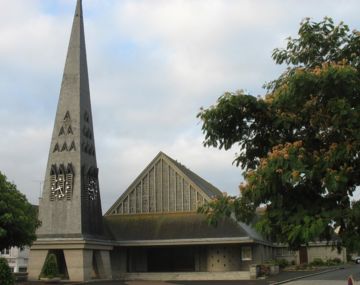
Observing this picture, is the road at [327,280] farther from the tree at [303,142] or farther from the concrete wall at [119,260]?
the tree at [303,142]

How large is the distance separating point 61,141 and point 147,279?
13.0 metres

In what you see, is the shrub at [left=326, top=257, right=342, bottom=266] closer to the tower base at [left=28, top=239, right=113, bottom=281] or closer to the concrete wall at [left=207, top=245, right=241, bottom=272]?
the concrete wall at [left=207, top=245, right=241, bottom=272]

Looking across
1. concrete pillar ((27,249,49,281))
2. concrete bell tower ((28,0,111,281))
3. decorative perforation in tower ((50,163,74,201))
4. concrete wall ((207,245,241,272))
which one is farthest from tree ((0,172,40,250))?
concrete wall ((207,245,241,272))

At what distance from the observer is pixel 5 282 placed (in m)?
21.0

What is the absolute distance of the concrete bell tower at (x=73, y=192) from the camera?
122 ft

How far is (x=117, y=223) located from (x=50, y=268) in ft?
38.1

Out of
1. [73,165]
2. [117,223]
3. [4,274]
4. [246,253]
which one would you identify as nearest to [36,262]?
[73,165]

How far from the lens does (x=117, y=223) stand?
4694 cm

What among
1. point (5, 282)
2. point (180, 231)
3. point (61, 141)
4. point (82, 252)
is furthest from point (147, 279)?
point (5, 282)

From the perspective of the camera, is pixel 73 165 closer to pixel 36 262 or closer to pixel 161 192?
pixel 36 262

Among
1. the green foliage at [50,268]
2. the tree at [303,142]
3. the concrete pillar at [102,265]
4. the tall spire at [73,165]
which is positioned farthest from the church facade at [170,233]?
the tree at [303,142]

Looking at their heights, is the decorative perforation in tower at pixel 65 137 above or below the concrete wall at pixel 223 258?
above

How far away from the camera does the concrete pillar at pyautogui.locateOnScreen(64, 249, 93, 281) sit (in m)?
36.1

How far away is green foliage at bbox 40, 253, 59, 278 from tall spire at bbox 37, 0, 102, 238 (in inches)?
74.7
